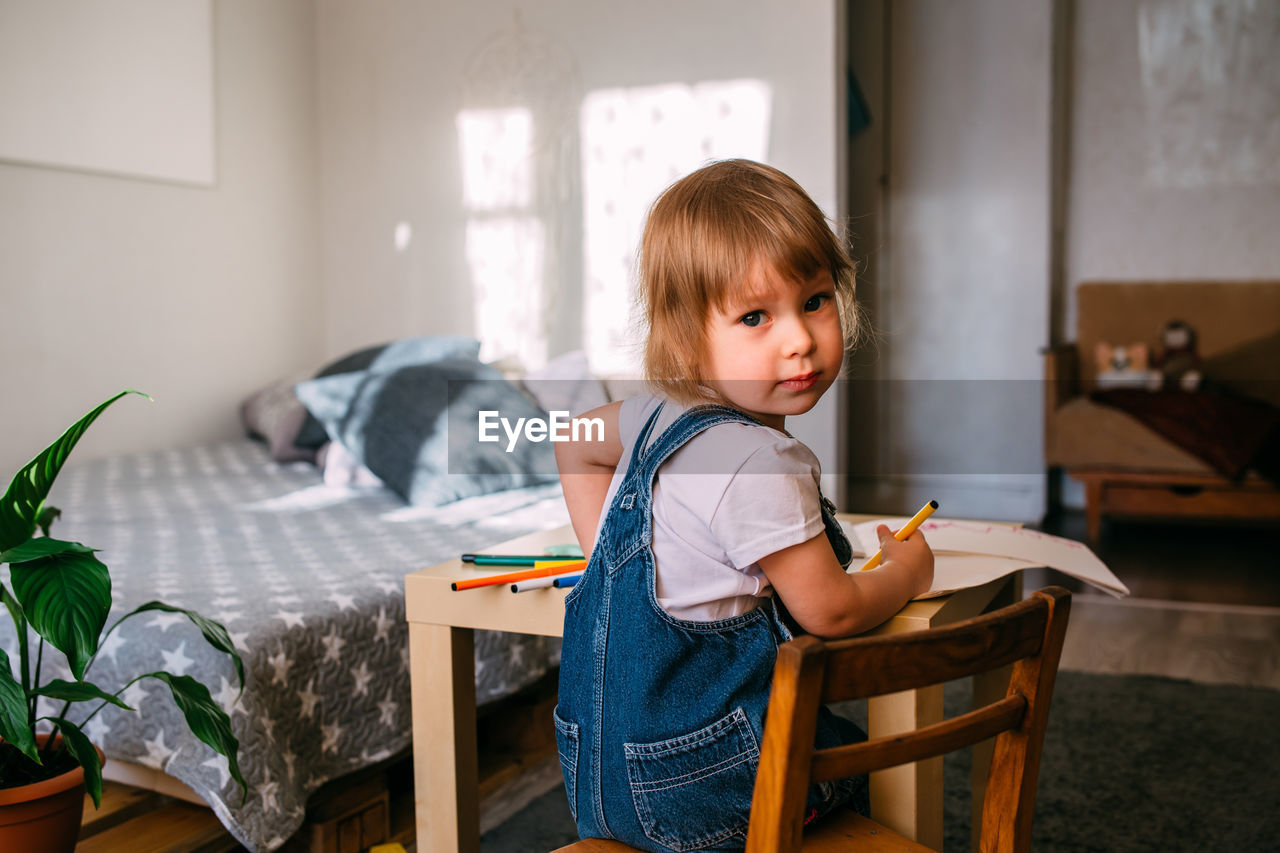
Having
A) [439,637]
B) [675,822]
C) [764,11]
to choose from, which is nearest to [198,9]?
[764,11]

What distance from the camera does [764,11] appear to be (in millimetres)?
3215

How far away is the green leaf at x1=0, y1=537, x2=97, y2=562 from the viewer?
99cm

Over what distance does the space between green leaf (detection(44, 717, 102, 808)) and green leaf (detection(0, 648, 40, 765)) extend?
0.16ft

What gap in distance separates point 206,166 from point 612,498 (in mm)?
2870

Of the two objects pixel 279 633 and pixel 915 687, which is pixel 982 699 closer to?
pixel 915 687

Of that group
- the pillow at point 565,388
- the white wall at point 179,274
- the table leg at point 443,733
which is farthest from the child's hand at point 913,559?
the white wall at point 179,274

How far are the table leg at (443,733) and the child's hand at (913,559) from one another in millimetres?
452

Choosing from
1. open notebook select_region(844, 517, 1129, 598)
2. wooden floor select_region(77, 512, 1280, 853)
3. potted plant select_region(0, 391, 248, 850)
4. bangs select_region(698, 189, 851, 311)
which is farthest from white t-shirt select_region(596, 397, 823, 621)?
wooden floor select_region(77, 512, 1280, 853)

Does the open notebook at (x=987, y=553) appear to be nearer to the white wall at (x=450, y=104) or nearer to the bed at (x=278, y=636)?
the bed at (x=278, y=636)

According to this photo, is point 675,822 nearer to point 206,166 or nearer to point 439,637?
point 439,637

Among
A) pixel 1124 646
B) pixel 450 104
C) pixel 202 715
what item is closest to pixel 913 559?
pixel 202 715

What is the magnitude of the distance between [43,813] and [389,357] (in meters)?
2.01

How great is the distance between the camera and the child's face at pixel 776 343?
2.76 feet

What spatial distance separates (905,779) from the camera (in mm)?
926
